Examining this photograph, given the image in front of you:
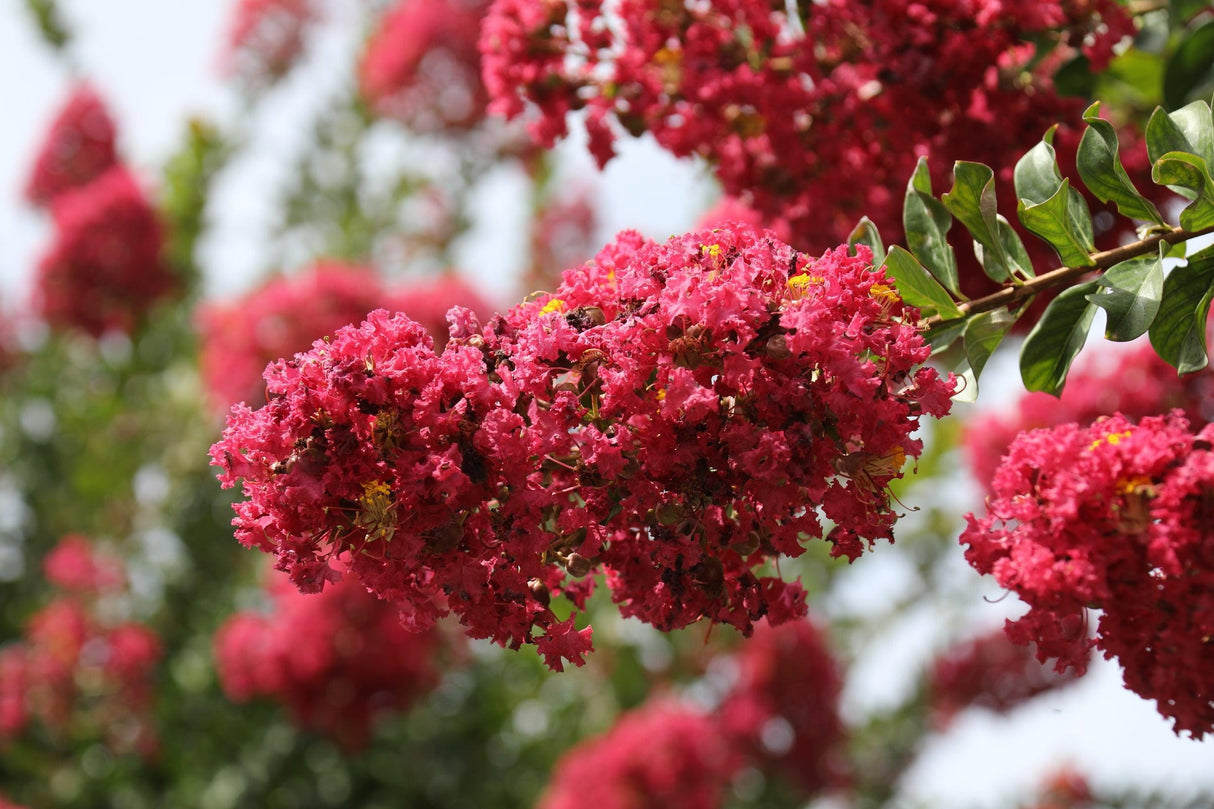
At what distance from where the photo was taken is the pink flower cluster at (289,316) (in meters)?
4.49

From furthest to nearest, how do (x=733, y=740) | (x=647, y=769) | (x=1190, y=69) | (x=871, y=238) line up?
(x=733, y=740) < (x=647, y=769) < (x=1190, y=69) < (x=871, y=238)

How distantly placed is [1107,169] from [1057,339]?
0.64ft

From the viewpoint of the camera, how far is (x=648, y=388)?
1220 mm

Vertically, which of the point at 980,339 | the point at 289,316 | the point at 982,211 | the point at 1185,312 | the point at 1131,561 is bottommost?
the point at 1131,561

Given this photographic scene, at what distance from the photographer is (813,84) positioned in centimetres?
190

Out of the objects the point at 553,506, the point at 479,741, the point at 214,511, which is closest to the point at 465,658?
the point at 479,741

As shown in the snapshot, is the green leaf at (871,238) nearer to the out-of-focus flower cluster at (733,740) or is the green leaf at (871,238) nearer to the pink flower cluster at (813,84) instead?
the pink flower cluster at (813,84)

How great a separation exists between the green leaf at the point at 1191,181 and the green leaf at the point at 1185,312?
0.05 metres

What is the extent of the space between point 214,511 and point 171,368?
1.18 meters

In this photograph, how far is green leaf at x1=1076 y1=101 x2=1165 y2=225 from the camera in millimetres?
1268

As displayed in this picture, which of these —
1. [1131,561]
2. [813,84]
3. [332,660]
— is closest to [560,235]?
[332,660]

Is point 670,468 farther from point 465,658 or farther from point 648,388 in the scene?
Answer: point 465,658

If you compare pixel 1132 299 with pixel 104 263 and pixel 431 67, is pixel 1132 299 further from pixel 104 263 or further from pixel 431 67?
pixel 104 263

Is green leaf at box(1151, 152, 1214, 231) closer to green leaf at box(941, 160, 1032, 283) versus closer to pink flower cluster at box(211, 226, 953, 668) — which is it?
green leaf at box(941, 160, 1032, 283)
